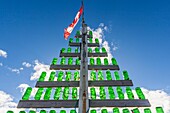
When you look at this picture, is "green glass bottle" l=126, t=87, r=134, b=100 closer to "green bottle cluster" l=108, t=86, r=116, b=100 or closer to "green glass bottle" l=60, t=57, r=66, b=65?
"green bottle cluster" l=108, t=86, r=116, b=100

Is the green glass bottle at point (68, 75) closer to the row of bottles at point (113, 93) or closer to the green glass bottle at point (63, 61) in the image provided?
the green glass bottle at point (63, 61)

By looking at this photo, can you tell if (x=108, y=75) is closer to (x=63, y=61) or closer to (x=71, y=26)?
(x=63, y=61)

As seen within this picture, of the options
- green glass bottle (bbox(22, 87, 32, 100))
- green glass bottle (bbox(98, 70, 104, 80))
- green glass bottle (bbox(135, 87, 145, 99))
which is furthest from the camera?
green glass bottle (bbox(98, 70, 104, 80))

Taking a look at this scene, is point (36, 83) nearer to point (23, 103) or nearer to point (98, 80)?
point (23, 103)

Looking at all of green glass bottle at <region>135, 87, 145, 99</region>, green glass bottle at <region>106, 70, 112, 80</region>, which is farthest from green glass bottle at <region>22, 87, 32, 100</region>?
green glass bottle at <region>135, 87, 145, 99</region>

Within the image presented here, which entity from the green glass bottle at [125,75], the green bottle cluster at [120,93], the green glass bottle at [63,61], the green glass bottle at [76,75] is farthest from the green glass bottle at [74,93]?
the green glass bottle at [125,75]

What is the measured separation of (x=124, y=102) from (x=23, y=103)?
6462mm

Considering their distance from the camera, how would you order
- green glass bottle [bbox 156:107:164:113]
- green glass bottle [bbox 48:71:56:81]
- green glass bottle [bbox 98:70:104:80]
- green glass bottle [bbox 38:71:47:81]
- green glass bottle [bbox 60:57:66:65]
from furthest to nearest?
green glass bottle [bbox 60:57:66:65] → green glass bottle [bbox 98:70:104:80] → green glass bottle [bbox 48:71:56:81] → green glass bottle [bbox 38:71:47:81] → green glass bottle [bbox 156:107:164:113]

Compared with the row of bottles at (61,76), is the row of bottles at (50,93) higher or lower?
lower

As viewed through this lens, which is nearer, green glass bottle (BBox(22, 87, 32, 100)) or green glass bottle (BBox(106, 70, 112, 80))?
green glass bottle (BBox(22, 87, 32, 100))

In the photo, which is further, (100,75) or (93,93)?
(100,75)

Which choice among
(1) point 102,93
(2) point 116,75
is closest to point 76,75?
(1) point 102,93

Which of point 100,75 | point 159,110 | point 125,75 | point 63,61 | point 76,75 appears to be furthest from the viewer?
point 63,61

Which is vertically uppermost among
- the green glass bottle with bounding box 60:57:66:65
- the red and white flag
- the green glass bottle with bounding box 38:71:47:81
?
the red and white flag
